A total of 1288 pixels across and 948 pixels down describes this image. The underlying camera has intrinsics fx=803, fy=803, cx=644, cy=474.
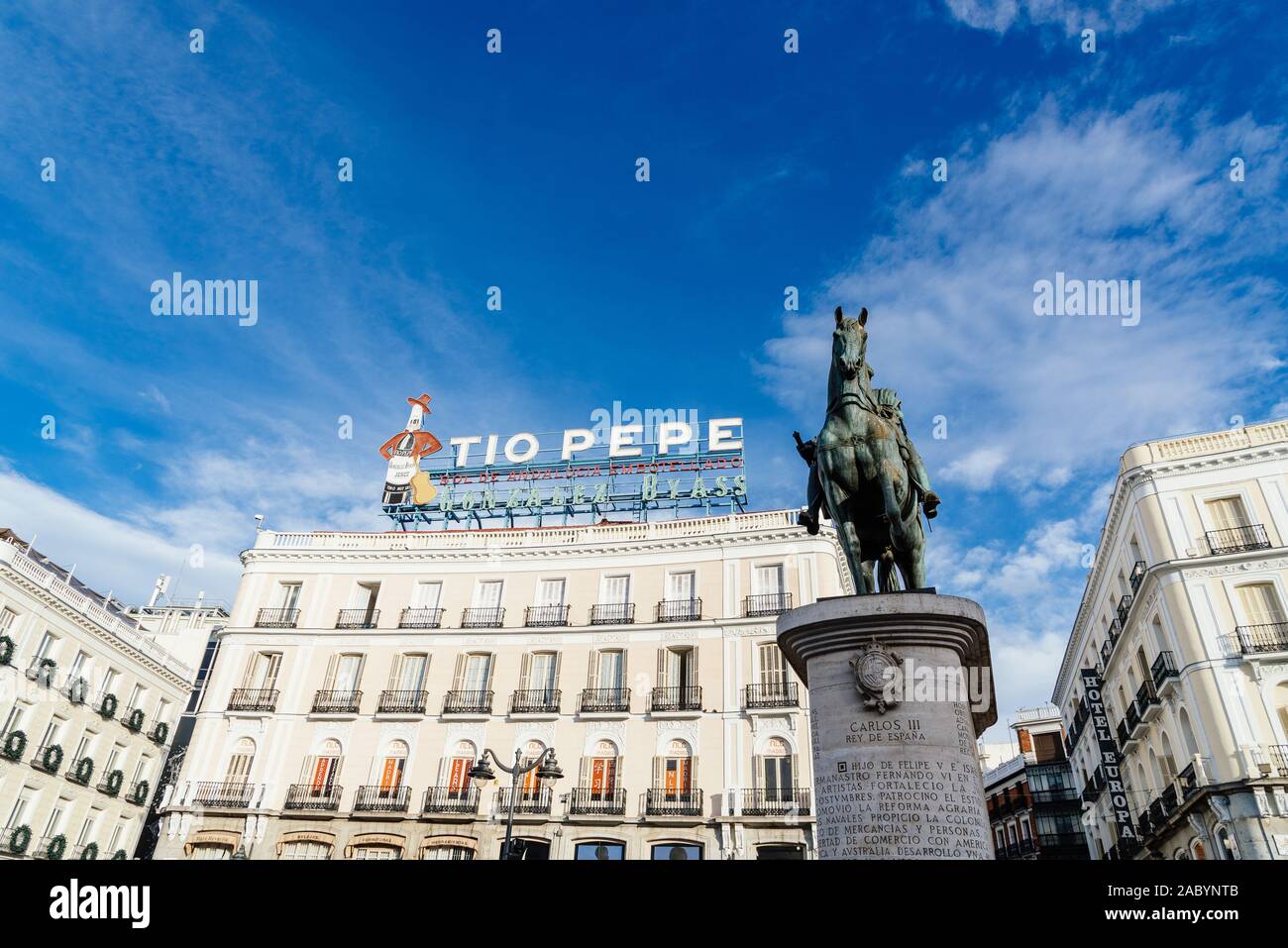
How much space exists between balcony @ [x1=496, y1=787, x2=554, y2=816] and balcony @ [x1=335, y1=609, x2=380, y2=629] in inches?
432

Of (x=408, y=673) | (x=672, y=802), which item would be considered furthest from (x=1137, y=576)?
(x=408, y=673)

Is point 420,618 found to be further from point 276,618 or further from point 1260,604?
point 1260,604

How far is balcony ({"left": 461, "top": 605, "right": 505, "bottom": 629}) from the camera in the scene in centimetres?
3738

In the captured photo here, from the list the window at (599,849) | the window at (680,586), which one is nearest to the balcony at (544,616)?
the window at (680,586)

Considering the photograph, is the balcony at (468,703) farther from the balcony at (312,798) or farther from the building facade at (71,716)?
the building facade at (71,716)

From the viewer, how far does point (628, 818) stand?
30.7 meters

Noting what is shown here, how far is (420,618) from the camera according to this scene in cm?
3831

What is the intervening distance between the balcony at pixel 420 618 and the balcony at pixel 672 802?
42.9 feet

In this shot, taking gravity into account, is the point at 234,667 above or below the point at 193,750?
above

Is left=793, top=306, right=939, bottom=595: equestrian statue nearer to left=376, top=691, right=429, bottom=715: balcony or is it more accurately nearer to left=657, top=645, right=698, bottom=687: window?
left=657, top=645, right=698, bottom=687: window

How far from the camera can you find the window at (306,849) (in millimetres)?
32406

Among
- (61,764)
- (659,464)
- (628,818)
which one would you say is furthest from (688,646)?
(61,764)
